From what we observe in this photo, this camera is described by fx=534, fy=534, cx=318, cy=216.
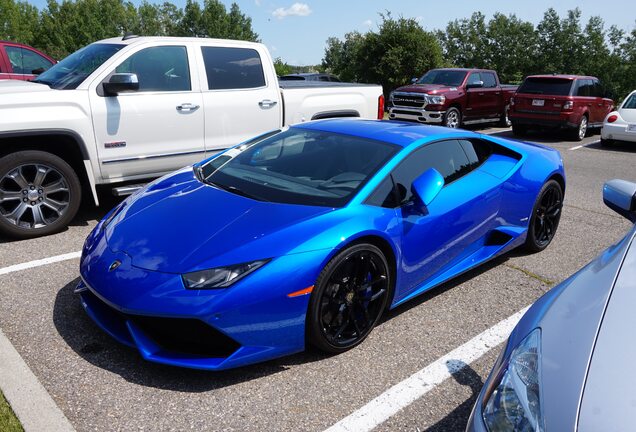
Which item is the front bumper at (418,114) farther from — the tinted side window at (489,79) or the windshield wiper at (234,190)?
the windshield wiper at (234,190)

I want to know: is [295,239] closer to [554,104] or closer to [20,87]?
[20,87]

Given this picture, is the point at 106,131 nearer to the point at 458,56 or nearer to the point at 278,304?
the point at 278,304

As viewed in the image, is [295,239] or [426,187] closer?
[295,239]

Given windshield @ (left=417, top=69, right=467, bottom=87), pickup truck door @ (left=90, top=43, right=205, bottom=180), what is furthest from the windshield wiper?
windshield @ (left=417, top=69, right=467, bottom=87)

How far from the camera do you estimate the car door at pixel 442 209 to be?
11.3 ft

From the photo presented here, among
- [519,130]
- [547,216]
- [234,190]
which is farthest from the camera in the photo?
[519,130]

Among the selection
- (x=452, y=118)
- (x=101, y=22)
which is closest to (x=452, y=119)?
(x=452, y=118)

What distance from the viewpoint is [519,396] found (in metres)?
1.70

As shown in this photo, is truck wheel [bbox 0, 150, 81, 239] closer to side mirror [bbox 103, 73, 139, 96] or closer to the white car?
side mirror [bbox 103, 73, 139, 96]

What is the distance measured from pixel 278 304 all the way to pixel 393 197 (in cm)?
114

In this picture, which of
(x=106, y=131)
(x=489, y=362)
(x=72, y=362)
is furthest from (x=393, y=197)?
(x=106, y=131)

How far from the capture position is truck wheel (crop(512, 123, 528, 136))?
574 inches

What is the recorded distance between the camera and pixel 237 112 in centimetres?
611

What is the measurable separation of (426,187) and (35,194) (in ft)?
11.9
